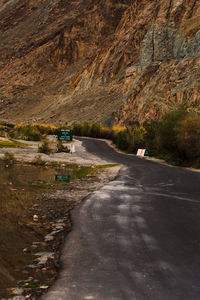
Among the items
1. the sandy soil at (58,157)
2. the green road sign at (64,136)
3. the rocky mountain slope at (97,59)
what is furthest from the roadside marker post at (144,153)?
the rocky mountain slope at (97,59)

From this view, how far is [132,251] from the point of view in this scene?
539 cm

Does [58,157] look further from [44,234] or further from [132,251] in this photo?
[132,251]

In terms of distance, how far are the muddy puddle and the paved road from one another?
0.44m

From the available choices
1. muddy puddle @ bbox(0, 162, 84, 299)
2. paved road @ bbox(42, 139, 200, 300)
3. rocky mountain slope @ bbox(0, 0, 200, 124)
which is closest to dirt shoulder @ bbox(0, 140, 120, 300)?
muddy puddle @ bbox(0, 162, 84, 299)

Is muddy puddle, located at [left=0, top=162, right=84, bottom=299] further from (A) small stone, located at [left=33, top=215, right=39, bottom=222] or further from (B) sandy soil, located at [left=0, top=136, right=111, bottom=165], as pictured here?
(B) sandy soil, located at [left=0, top=136, right=111, bottom=165]

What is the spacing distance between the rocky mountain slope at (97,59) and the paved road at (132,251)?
34.7m

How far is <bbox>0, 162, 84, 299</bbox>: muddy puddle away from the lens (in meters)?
4.71

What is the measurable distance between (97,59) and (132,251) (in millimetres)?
87514

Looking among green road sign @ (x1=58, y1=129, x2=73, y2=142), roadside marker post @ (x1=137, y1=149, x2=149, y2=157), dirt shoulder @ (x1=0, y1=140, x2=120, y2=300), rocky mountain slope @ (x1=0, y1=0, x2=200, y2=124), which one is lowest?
dirt shoulder @ (x1=0, y1=140, x2=120, y2=300)

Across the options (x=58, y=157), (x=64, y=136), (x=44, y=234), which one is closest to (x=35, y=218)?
(x=44, y=234)

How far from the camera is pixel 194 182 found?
46.4 ft

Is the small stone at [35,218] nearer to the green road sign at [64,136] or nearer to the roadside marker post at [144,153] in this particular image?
the green road sign at [64,136]

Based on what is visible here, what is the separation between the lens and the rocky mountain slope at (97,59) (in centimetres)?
5169

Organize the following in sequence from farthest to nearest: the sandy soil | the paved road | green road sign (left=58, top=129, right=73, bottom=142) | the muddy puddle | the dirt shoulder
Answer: green road sign (left=58, top=129, right=73, bottom=142) < the sandy soil < the muddy puddle < the dirt shoulder < the paved road
